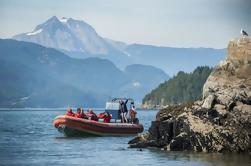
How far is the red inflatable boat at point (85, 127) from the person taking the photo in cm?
5122

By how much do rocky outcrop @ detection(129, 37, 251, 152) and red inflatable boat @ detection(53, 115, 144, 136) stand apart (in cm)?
1157

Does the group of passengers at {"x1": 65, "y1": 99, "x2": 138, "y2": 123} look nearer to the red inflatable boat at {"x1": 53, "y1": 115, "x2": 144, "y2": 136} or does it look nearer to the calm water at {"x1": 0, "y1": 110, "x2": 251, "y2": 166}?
the red inflatable boat at {"x1": 53, "y1": 115, "x2": 144, "y2": 136}

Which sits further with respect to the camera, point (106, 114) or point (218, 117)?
point (106, 114)

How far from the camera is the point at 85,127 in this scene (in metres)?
51.7

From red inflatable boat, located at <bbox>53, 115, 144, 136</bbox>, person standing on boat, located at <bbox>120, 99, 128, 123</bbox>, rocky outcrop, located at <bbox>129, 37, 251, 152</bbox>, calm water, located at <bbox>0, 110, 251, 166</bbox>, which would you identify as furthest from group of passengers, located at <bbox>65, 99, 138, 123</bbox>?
rocky outcrop, located at <bbox>129, 37, 251, 152</bbox>

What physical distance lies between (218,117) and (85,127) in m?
18.3

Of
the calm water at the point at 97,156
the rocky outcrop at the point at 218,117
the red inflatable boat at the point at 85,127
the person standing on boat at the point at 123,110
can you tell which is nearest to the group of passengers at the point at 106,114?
the person standing on boat at the point at 123,110

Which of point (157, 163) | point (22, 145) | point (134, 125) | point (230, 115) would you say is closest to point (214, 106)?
point (230, 115)

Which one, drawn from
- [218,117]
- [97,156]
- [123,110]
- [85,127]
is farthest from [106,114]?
[218,117]

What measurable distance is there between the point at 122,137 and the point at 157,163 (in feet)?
68.8

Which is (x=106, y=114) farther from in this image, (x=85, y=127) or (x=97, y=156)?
(x=97, y=156)

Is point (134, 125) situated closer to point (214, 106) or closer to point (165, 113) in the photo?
point (165, 113)

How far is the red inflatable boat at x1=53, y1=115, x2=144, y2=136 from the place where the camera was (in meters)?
51.2

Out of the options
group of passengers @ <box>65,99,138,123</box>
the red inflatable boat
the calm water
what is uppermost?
group of passengers @ <box>65,99,138,123</box>
